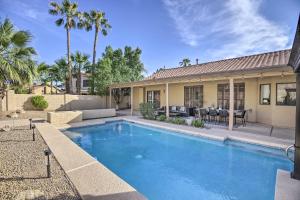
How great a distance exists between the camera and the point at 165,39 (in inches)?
601

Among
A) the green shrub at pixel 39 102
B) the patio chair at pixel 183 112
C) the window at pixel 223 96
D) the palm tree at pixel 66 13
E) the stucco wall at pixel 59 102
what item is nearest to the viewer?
the window at pixel 223 96

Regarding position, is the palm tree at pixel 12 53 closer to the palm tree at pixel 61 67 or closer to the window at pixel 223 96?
the window at pixel 223 96

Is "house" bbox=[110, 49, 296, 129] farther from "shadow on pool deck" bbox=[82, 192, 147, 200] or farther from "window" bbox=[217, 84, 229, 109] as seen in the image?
"shadow on pool deck" bbox=[82, 192, 147, 200]

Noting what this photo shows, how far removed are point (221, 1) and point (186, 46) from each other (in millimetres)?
8832

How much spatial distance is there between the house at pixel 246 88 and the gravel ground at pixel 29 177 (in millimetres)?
8032

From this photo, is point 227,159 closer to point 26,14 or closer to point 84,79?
point 26,14

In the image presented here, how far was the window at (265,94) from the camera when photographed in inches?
391

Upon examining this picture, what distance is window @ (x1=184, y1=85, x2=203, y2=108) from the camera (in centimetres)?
1345

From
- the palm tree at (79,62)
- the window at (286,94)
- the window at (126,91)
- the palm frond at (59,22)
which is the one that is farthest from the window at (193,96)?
the palm frond at (59,22)

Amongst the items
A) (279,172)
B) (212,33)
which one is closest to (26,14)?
(212,33)

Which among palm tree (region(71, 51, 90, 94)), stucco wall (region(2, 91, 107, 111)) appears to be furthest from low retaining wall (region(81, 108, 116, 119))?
palm tree (region(71, 51, 90, 94))

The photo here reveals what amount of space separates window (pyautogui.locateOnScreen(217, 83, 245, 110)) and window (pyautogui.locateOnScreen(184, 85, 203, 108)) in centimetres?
153

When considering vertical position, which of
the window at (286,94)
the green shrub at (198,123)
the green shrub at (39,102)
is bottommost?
the green shrub at (198,123)

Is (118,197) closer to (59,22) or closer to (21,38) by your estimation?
(21,38)
